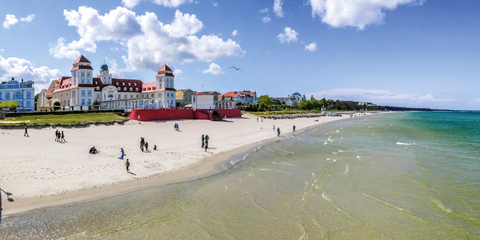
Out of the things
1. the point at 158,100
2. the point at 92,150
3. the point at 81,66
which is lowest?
the point at 92,150

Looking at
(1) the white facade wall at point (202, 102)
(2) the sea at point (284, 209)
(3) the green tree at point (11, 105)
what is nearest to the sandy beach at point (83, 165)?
(2) the sea at point (284, 209)

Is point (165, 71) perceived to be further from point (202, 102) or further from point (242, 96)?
point (242, 96)

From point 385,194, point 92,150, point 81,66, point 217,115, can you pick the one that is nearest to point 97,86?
point 81,66

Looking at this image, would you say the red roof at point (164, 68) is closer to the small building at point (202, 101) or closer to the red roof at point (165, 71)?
the red roof at point (165, 71)

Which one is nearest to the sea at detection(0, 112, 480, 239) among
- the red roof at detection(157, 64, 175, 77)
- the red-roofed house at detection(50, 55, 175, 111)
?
the red-roofed house at detection(50, 55, 175, 111)

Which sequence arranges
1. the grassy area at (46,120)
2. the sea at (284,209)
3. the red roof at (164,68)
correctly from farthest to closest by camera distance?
the red roof at (164,68) < the grassy area at (46,120) < the sea at (284,209)

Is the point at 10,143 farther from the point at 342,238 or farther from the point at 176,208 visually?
the point at 342,238
